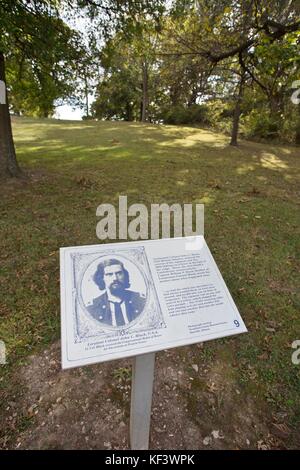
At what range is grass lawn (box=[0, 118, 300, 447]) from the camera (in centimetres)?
289

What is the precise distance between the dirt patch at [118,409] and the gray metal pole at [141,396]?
243 millimetres

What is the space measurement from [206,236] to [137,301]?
3.32 meters

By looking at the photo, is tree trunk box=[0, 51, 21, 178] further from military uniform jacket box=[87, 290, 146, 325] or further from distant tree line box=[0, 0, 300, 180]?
military uniform jacket box=[87, 290, 146, 325]

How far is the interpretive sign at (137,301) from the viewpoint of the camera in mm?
1710

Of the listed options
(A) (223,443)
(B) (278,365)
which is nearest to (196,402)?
(A) (223,443)

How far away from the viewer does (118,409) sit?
2.47 meters

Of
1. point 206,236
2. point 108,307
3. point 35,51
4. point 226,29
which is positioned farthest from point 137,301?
point 226,29

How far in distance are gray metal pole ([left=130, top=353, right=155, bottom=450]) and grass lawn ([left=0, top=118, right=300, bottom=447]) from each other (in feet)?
2.09

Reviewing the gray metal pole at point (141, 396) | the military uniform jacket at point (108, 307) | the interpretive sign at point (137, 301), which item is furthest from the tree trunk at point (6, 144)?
the gray metal pole at point (141, 396)

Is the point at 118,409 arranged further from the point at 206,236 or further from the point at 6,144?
the point at 6,144

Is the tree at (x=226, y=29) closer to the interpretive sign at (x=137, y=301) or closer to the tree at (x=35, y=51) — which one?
the tree at (x=35, y=51)

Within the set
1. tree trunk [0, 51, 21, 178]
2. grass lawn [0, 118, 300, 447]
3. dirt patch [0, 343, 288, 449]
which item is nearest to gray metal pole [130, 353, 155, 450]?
dirt patch [0, 343, 288, 449]

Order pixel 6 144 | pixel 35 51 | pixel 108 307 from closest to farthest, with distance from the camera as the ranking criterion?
pixel 108 307 → pixel 35 51 → pixel 6 144

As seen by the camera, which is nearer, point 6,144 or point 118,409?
point 118,409
